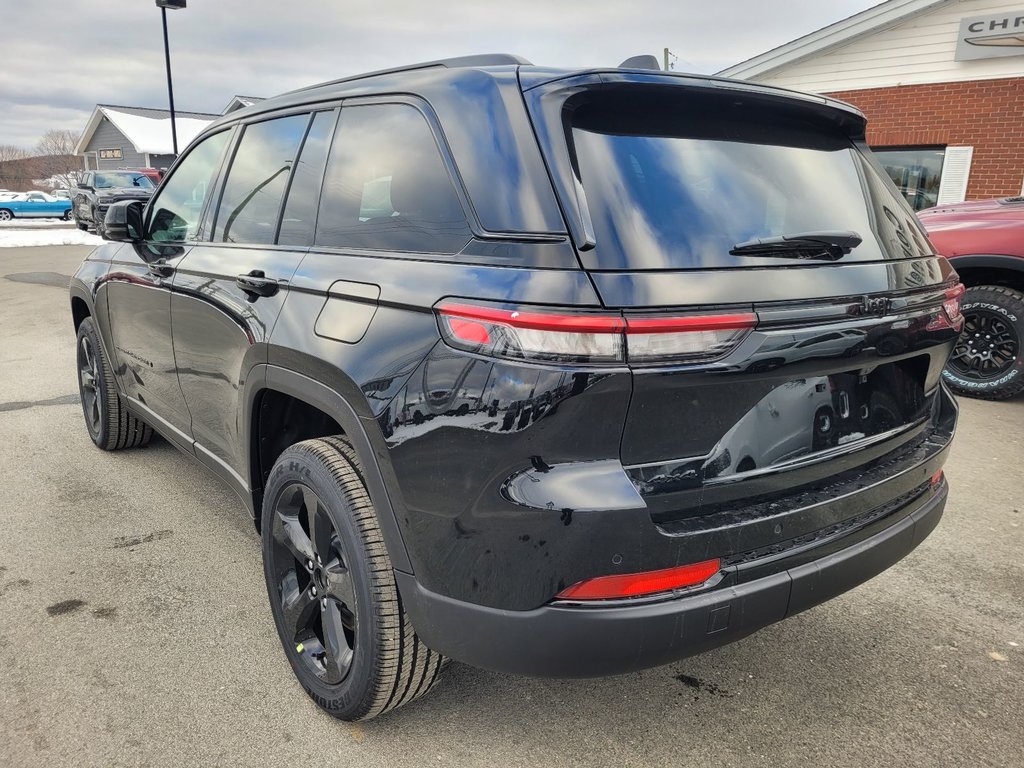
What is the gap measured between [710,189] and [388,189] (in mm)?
895

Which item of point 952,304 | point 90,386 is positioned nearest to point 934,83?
point 952,304

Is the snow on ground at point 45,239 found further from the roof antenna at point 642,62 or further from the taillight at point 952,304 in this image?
the taillight at point 952,304

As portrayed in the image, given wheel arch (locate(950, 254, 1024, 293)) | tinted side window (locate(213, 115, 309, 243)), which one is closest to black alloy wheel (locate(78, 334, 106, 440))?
tinted side window (locate(213, 115, 309, 243))

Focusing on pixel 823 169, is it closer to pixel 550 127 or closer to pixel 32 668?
pixel 550 127

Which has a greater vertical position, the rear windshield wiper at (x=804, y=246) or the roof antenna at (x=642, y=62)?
the roof antenna at (x=642, y=62)

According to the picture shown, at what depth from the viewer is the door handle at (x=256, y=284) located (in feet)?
8.05

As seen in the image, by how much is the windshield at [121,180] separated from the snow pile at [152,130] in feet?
41.7

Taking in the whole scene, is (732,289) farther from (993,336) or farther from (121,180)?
(121,180)

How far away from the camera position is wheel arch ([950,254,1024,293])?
5.50 metres

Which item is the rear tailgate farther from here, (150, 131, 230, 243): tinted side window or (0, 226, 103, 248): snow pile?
(0, 226, 103, 248): snow pile

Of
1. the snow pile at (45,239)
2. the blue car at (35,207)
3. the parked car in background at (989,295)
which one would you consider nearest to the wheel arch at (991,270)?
the parked car in background at (989,295)

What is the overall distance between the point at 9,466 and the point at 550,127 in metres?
4.13

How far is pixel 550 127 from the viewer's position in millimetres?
1781

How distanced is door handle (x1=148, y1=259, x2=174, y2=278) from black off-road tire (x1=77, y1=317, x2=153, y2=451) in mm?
1107
